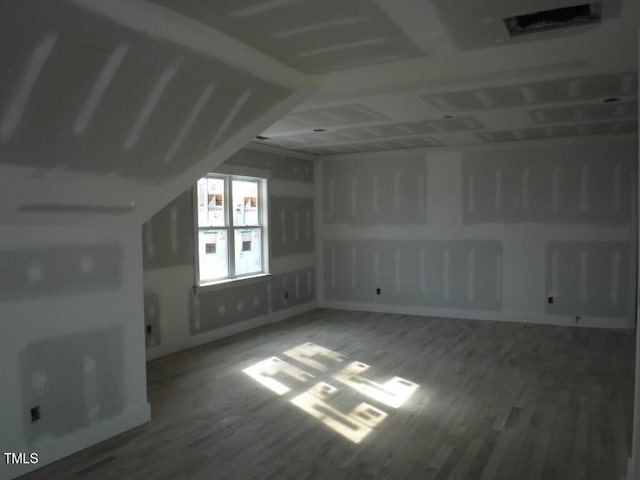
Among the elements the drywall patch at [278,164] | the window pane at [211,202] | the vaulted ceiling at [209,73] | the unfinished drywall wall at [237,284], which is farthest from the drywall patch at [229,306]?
the vaulted ceiling at [209,73]

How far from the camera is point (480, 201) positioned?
732 centimetres

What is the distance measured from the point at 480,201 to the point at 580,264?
156 cm

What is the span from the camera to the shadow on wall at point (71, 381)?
3.10 metres

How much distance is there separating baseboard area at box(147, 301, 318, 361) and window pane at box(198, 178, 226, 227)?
134 centimetres

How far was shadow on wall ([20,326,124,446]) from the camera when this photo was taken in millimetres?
3104

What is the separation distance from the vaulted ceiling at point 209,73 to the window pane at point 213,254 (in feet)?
8.37

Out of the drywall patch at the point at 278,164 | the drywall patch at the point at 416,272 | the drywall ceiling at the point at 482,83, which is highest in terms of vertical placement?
the drywall ceiling at the point at 482,83

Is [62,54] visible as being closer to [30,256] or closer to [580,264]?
[30,256]

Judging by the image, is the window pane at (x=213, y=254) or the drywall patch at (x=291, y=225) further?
the drywall patch at (x=291, y=225)

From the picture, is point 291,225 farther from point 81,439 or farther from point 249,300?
point 81,439

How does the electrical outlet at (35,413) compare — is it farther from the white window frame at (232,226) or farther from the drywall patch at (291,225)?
the drywall patch at (291,225)

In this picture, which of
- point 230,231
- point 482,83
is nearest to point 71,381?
point 230,231

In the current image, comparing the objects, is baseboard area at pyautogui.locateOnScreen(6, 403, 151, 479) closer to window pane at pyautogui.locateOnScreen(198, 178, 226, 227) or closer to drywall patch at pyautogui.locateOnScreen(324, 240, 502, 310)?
window pane at pyautogui.locateOnScreen(198, 178, 226, 227)

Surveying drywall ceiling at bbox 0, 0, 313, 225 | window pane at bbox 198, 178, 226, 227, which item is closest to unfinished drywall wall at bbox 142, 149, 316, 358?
window pane at bbox 198, 178, 226, 227
